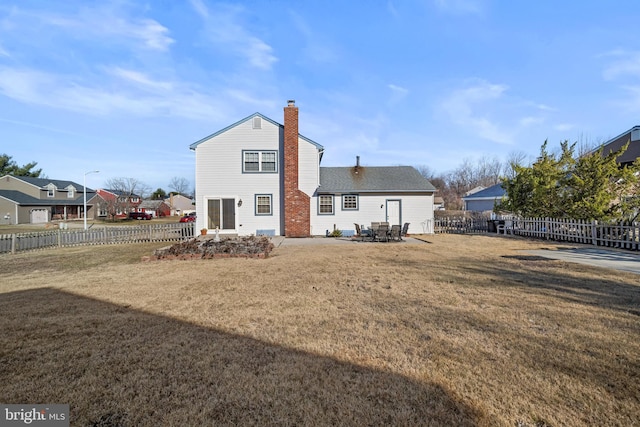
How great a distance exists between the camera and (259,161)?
20.1 meters

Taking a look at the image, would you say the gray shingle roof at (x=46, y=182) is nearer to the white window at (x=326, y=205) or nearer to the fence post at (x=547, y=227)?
the white window at (x=326, y=205)

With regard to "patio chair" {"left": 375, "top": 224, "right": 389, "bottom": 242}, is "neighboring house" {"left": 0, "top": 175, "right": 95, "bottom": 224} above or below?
above

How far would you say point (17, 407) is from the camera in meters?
2.79

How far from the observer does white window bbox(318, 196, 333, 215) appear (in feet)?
67.4

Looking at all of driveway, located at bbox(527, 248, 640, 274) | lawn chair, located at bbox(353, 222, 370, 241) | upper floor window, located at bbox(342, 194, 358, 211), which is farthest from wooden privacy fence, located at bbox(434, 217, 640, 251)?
upper floor window, located at bbox(342, 194, 358, 211)

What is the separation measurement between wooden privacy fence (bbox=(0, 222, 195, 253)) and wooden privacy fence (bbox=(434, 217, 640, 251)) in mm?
17309

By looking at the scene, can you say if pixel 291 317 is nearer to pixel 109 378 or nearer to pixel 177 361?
pixel 177 361

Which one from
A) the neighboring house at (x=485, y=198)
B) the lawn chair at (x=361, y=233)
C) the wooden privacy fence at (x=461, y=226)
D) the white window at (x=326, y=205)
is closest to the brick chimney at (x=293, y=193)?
the white window at (x=326, y=205)

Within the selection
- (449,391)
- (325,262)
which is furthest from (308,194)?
(449,391)

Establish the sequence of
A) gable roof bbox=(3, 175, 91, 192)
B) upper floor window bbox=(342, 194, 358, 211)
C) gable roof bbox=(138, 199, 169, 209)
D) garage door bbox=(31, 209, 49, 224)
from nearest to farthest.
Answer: upper floor window bbox=(342, 194, 358, 211) → garage door bbox=(31, 209, 49, 224) → gable roof bbox=(3, 175, 91, 192) → gable roof bbox=(138, 199, 169, 209)

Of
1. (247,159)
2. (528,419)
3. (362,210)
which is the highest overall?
(247,159)

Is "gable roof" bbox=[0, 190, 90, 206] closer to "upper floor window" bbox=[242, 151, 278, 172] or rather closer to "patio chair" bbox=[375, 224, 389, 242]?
"upper floor window" bbox=[242, 151, 278, 172]

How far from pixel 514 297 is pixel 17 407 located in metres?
7.10

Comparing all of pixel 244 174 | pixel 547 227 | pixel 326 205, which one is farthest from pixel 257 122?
pixel 547 227
